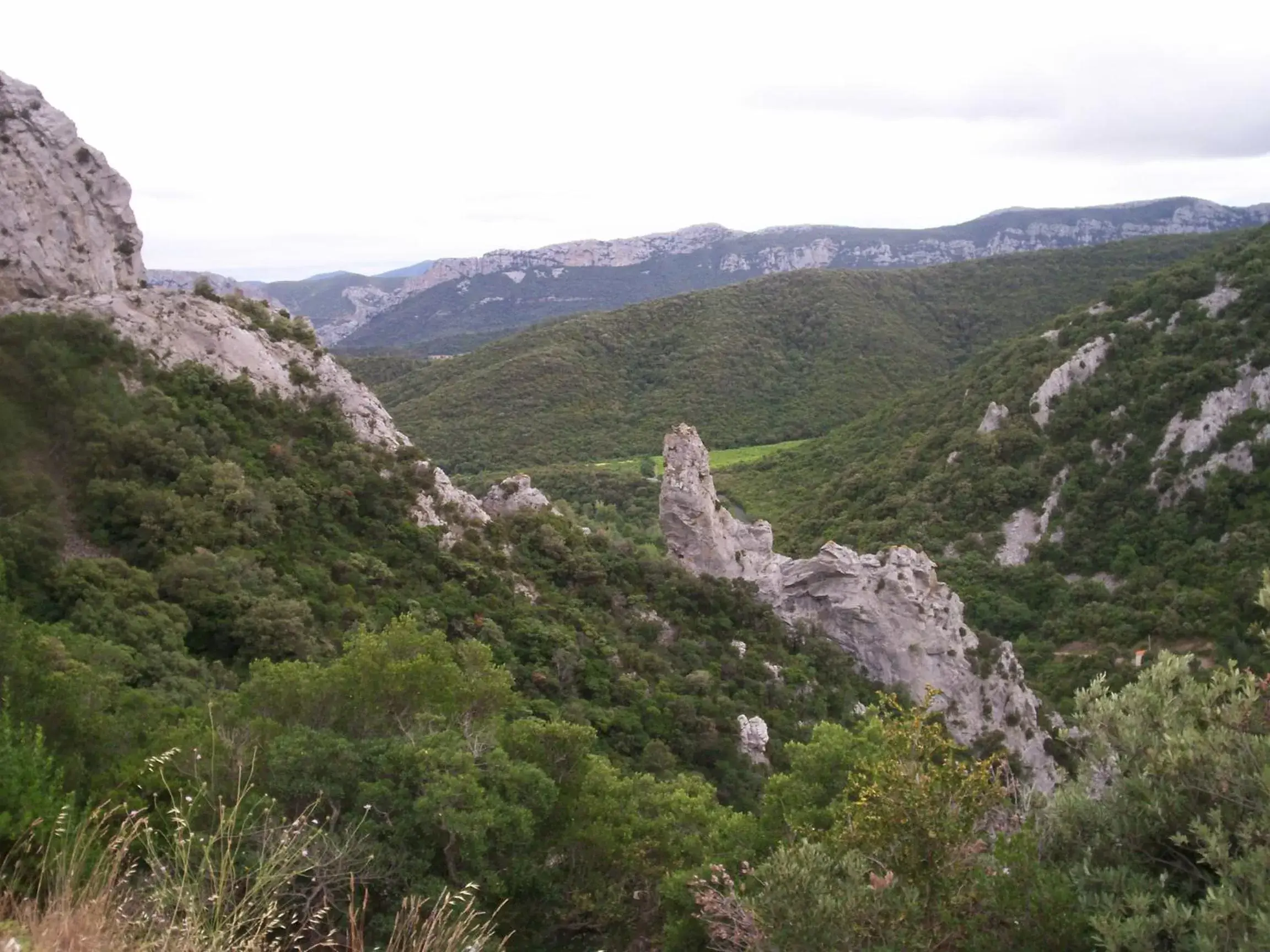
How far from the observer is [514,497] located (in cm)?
3231

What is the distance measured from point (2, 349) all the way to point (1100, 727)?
23.3m

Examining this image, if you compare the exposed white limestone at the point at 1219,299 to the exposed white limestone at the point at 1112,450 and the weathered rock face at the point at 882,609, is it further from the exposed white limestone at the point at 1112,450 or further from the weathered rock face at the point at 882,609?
the weathered rock face at the point at 882,609

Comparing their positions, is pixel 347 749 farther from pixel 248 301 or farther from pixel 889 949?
pixel 248 301

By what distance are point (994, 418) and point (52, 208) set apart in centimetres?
5143

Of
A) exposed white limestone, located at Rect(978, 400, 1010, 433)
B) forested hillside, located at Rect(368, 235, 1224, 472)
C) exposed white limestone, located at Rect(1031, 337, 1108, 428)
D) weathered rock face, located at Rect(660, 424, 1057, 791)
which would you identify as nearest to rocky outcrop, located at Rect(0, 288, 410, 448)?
weathered rock face, located at Rect(660, 424, 1057, 791)

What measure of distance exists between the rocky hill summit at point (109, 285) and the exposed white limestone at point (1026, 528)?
1344 inches

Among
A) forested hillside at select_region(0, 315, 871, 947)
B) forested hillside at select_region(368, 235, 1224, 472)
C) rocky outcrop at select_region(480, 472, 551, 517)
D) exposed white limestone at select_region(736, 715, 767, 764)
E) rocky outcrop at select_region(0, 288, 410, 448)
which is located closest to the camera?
forested hillside at select_region(0, 315, 871, 947)

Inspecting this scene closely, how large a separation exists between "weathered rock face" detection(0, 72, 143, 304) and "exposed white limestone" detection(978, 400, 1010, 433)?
48886mm

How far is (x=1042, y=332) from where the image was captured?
6512cm

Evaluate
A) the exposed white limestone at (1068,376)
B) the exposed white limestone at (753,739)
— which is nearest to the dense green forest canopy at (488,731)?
the exposed white limestone at (753,739)

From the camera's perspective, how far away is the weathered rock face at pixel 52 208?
2244 centimetres

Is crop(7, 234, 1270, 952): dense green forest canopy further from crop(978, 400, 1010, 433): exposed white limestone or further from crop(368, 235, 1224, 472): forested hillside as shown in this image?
crop(368, 235, 1224, 472): forested hillside

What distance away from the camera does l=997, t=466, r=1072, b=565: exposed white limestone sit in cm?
4819

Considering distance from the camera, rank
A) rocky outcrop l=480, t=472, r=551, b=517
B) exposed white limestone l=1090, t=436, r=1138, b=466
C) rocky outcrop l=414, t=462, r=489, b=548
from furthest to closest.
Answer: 1. exposed white limestone l=1090, t=436, r=1138, b=466
2. rocky outcrop l=480, t=472, r=551, b=517
3. rocky outcrop l=414, t=462, r=489, b=548
